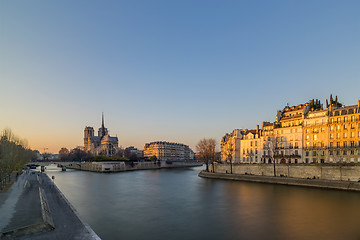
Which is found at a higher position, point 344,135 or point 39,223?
point 344,135

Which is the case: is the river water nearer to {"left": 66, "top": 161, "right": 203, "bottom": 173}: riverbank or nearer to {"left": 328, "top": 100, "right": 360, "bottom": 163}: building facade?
{"left": 328, "top": 100, "right": 360, "bottom": 163}: building facade

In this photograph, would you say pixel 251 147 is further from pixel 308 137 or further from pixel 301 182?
pixel 301 182

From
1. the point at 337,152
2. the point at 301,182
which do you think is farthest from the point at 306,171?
the point at 337,152

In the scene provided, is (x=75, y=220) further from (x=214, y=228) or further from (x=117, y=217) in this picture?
(x=214, y=228)

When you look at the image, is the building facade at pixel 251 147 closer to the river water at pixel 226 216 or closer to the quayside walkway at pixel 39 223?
the river water at pixel 226 216

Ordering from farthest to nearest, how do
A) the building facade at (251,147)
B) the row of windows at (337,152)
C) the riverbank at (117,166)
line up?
the riverbank at (117,166), the building facade at (251,147), the row of windows at (337,152)

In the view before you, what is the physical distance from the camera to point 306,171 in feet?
195

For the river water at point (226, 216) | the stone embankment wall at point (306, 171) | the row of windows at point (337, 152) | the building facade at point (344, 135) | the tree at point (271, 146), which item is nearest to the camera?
the river water at point (226, 216)

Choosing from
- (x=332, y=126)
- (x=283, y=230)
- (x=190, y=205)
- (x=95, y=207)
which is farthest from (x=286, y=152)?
(x=95, y=207)

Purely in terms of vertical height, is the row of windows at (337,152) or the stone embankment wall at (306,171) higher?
the row of windows at (337,152)

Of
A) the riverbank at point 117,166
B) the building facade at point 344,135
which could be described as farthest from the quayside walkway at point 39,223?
the riverbank at point 117,166

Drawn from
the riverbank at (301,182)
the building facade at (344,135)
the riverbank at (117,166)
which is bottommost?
the riverbank at (117,166)

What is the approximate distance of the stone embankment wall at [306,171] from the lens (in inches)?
2040

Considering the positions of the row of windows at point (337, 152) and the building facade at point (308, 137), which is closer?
the row of windows at point (337, 152)
